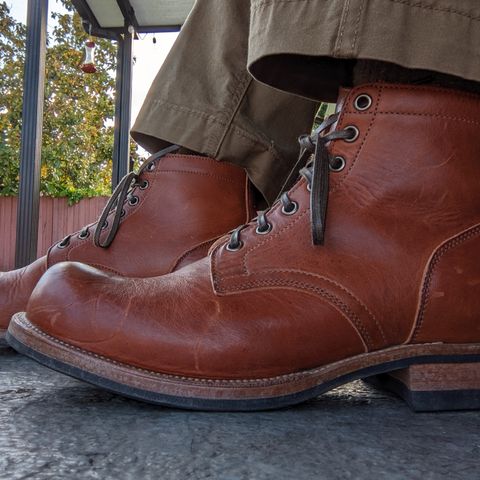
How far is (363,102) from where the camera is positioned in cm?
64

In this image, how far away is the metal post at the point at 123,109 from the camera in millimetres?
3164

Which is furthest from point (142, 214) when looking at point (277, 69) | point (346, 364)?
point (346, 364)

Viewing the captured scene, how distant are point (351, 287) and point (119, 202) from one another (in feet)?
1.61

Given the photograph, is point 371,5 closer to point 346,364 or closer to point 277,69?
point 277,69

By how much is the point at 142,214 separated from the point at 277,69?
14.5 inches

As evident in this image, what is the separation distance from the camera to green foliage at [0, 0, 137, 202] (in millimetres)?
7988

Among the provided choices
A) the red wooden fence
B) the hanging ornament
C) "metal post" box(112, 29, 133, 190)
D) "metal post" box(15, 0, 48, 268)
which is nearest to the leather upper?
"metal post" box(15, 0, 48, 268)

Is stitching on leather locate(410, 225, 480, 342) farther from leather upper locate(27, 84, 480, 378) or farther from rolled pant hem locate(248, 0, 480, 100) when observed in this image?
rolled pant hem locate(248, 0, 480, 100)

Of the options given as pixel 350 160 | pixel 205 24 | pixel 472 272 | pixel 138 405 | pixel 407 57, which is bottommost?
pixel 138 405

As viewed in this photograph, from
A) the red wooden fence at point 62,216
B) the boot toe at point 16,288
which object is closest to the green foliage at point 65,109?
the red wooden fence at point 62,216

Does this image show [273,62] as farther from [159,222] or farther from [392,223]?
[159,222]

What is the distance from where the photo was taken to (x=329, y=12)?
58 centimetres

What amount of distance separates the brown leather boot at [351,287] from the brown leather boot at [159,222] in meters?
0.27

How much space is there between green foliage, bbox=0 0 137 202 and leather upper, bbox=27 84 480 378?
303 inches
